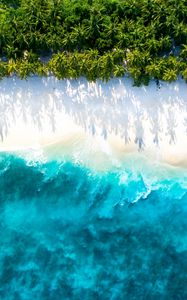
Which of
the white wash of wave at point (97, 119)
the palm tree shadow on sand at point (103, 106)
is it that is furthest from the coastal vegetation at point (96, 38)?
the white wash of wave at point (97, 119)

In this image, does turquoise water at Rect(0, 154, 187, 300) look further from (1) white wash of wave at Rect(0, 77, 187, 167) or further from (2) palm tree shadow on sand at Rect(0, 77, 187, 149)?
(2) palm tree shadow on sand at Rect(0, 77, 187, 149)

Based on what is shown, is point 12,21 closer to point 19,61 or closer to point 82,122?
point 19,61

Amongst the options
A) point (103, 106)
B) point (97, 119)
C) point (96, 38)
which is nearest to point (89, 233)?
point (97, 119)

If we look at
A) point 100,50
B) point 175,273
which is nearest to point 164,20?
point 100,50

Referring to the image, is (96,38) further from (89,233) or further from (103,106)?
(89,233)

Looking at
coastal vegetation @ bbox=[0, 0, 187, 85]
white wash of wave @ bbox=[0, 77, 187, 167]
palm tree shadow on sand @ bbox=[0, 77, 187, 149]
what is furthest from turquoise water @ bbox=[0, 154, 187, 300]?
coastal vegetation @ bbox=[0, 0, 187, 85]
